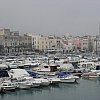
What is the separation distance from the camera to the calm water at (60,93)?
57.9ft

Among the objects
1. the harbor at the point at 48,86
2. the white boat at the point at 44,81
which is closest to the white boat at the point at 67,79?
the harbor at the point at 48,86

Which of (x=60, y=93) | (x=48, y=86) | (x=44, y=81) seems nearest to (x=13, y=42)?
(x=48, y=86)

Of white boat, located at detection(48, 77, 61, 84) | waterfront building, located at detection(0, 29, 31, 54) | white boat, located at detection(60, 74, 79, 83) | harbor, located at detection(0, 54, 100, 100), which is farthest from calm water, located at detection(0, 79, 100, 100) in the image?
waterfront building, located at detection(0, 29, 31, 54)

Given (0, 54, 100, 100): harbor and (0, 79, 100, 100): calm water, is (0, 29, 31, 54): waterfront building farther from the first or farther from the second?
(0, 79, 100, 100): calm water

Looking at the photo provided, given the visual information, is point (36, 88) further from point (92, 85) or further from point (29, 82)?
point (92, 85)

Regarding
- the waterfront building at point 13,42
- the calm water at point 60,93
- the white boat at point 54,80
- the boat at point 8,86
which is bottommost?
the calm water at point 60,93

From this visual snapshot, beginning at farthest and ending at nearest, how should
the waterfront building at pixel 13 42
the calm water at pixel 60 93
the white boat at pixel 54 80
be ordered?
1. the waterfront building at pixel 13 42
2. the white boat at pixel 54 80
3. the calm water at pixel 60 93

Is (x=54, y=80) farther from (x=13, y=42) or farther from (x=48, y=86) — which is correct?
(x=13, y=42)

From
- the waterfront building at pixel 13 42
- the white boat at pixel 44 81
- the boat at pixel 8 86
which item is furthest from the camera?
the waterfront building at pixel 13 42

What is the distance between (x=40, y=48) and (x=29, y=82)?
46.3 meters

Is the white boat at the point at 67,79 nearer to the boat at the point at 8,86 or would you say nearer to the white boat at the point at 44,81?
the white boat at the point at 44,81

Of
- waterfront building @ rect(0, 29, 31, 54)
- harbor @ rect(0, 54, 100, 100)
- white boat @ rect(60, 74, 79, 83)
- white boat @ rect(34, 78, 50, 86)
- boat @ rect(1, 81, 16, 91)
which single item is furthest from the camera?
waterfront building @ rect(0, 29, 31, 54)

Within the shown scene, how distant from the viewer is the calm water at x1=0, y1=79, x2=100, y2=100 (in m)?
17.6

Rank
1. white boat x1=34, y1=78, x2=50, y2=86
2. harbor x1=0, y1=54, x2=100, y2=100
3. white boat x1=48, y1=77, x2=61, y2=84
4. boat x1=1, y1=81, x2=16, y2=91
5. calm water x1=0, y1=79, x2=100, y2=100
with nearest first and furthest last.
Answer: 1. calm water x1=0, y1=79, x2=100, y2=100
2. harbor x1=0, y1=54, x2=100, y2=100
3. boat x1=1, y1=81, x2=16, y2=91
4. white boat x1=34, y1=78, x2=50, y2=86
5. white boat x1=48, y1=77, x2=61, y2=84
